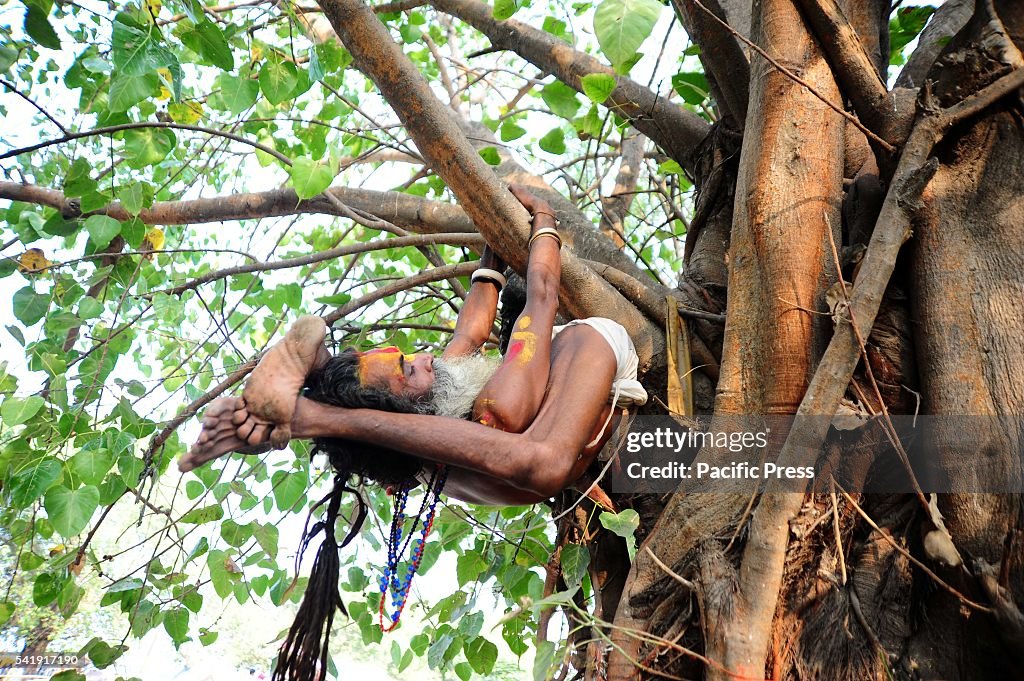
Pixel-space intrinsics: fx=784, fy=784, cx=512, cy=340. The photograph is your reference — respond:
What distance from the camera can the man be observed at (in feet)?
5.38

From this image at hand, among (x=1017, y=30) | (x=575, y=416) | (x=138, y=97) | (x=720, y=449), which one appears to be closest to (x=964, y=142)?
(x=1017, y=30)

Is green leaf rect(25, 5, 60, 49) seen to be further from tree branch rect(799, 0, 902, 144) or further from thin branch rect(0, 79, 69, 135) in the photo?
tree branch rect(799, 0, 902, 144)

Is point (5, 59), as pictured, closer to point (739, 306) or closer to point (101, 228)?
point (101, 228)

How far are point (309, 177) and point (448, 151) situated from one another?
44 cm

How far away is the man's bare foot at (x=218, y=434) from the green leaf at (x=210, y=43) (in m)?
1.05

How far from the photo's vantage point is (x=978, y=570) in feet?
4.59

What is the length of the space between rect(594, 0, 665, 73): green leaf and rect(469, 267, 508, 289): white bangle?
0.76 meters

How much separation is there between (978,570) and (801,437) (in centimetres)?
37

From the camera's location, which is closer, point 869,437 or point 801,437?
point 801,437

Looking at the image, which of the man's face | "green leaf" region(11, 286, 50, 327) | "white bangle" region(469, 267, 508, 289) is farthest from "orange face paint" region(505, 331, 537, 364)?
"green leaf" region(11, 286, 50, 327)

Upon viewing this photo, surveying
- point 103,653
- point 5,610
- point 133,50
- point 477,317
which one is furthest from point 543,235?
point 5,610

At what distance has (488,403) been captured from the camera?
1.79 meters

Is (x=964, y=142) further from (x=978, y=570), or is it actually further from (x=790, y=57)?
(x=978, y=570)

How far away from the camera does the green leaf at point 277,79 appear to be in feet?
7.84
